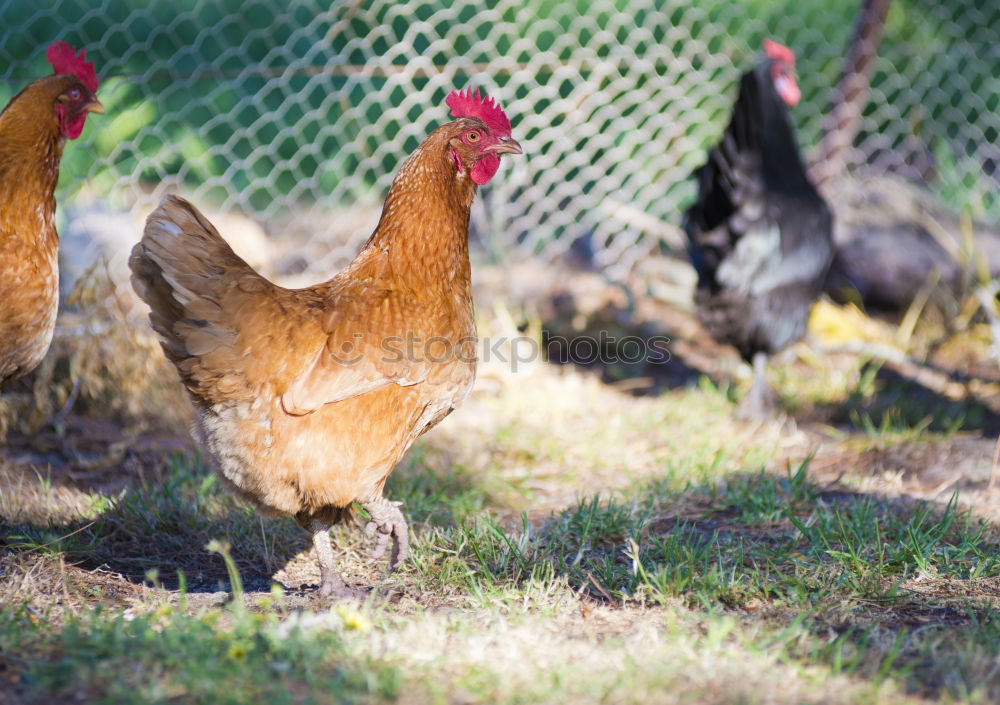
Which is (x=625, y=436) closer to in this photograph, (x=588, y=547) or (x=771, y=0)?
(x=588, y=547)

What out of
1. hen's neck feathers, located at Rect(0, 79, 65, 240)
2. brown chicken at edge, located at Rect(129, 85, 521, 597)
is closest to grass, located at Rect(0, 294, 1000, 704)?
brown chicken at edge, located at Rect(129, 85, 521, 597)

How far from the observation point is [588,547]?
2586 millimetres

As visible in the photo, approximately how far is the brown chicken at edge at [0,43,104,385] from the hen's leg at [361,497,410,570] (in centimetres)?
102

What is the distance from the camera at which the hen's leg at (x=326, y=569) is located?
2.29 metres

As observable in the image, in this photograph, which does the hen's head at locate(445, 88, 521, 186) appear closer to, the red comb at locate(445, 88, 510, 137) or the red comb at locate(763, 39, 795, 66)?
the red comb at locate(445, 88, 510, 137)

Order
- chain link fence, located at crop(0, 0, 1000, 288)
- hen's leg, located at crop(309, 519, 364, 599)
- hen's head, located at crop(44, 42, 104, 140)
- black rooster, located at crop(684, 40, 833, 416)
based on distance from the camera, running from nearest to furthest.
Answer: hen's leg, located at crop(309, 519, 364, 599) → hen's head, located at crop(44, 42, 104, 140) → black rooster, located at crop(684, 40, 833, 416) → chain link fence, located at crop(0, 0, 1000, 288)

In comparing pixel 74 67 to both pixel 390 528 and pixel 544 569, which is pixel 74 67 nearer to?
pixel 390 528

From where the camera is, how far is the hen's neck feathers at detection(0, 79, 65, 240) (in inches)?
98.3

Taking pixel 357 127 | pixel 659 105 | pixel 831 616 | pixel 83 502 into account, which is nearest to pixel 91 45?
pixel 357 127

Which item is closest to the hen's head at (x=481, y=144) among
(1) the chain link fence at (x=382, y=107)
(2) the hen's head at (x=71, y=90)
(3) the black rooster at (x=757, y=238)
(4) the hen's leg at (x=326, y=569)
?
(4) the hen's leg at (x=326, y=569)

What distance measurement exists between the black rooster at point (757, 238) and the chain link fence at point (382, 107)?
116 centimetres

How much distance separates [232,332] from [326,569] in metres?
0.66

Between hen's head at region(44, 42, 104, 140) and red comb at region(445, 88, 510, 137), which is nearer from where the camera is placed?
red comb at region(445, 88, 510, 137)

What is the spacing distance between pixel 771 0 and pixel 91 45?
4.80 meters
